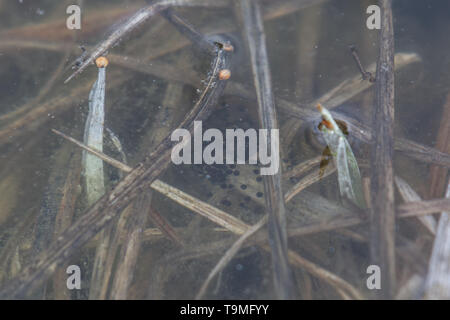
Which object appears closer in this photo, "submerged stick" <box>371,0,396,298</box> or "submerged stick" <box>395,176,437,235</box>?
"submerged stick" <box>371,0,396,298</box>

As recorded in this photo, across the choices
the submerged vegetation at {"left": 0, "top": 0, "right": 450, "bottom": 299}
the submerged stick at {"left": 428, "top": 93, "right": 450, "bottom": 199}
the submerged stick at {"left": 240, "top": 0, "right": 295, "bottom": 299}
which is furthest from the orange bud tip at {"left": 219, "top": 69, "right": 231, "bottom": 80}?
the submerged stick at {"left": 428, "top": 93, "right": 450, "bottom": 199}

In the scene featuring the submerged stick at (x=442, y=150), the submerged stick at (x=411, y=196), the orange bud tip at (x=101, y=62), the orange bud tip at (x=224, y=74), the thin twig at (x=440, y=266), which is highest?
the orange bud tip at (x=101, y=62)

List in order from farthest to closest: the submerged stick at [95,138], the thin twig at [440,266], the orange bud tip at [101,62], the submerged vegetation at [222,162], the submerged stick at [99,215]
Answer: the orange bud tip at [101,62], the submerged stick at [95,138], the submerged vegetation at [222,162], the submerged stick at [99,215], the thin twig at [440,266]

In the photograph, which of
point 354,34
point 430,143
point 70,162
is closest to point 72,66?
point 70,162

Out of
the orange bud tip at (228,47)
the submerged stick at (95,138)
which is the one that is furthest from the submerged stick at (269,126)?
the submerged stick at (95,138)

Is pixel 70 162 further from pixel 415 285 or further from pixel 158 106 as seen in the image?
pixel 415 285

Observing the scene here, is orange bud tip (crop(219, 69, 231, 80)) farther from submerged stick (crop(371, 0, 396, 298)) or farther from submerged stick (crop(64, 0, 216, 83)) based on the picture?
submerged stick (crop(371, 0, 396, 298))
